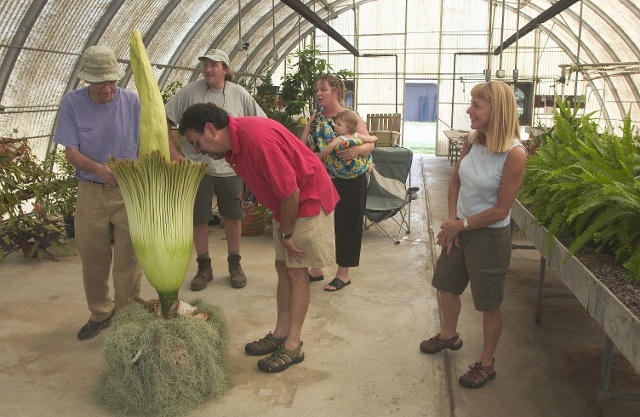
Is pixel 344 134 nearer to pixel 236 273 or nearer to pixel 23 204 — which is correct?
pixel 236 273

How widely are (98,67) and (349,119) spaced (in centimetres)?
168

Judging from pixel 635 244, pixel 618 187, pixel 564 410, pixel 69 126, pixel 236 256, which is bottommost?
pixel 564 410

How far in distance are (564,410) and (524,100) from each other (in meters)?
14.6

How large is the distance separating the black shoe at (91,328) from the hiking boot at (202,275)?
32.6 inches

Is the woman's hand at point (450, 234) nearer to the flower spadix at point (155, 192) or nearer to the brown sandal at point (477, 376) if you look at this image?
the brown sandal at point (477, 376)

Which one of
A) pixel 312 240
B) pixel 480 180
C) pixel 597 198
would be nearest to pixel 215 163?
pixel 312 240

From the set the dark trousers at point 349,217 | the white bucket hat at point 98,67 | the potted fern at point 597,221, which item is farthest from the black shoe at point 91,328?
the potted fern at point 597,221

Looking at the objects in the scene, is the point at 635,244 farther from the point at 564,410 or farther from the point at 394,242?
the point at 394,242

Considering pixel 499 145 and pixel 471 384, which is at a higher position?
pixel 499 145

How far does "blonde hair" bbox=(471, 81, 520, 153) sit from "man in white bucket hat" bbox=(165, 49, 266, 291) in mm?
1896

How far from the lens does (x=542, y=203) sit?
3.42 metres

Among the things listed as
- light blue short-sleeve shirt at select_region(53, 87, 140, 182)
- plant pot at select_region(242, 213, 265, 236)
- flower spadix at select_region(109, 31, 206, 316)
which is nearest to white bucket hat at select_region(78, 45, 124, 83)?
light blue short-sleeve shirt at select_region(53, 87, 140, 182)

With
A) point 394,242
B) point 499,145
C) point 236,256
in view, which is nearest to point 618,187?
point 499,145

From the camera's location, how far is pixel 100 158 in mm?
3324
